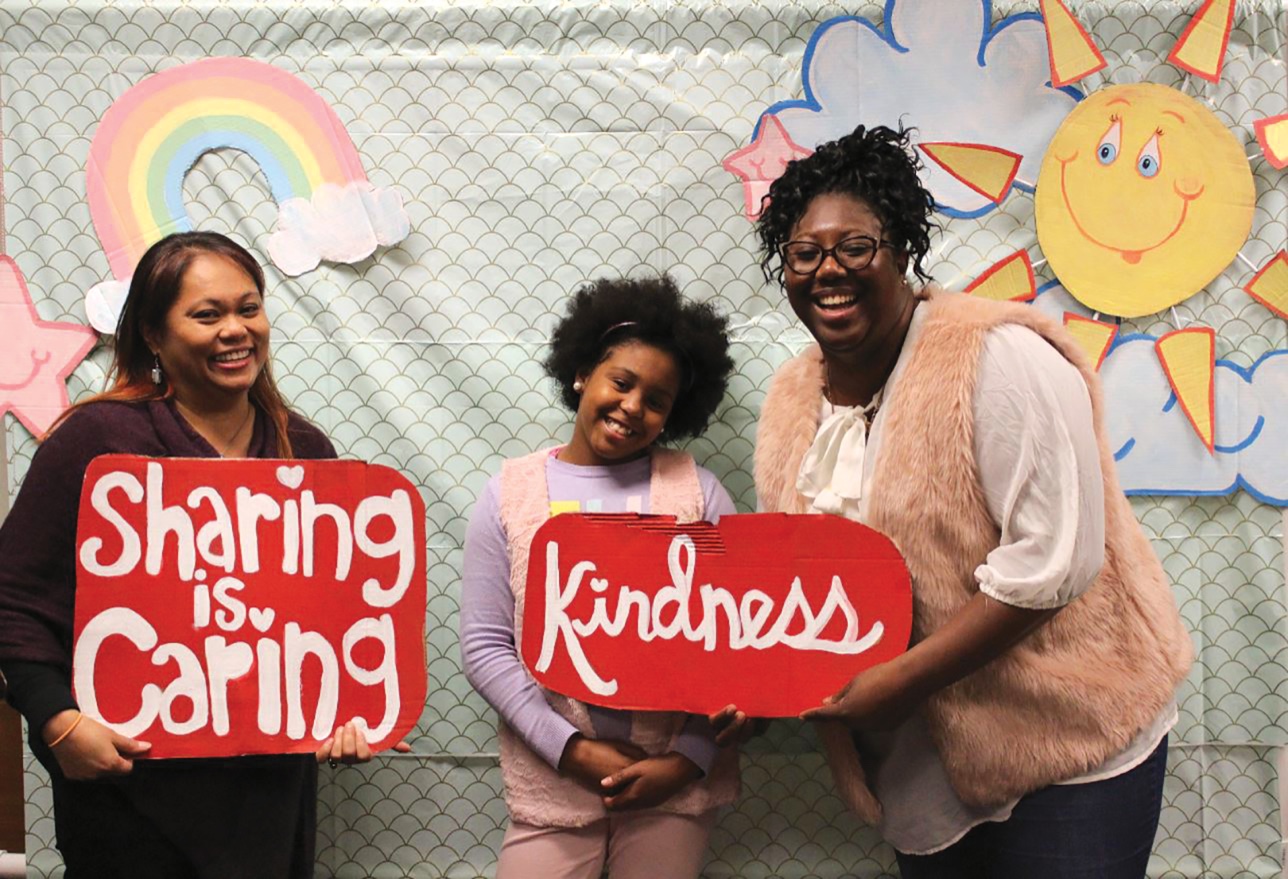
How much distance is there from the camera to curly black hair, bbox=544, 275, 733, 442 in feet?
4.80

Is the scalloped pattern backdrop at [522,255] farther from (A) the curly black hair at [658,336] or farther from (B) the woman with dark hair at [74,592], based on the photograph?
→ (B) the woman with dark hair at [74,592]

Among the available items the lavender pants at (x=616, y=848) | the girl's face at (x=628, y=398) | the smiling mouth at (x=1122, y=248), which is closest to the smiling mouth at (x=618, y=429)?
the girl's face at (x=628, y=398)

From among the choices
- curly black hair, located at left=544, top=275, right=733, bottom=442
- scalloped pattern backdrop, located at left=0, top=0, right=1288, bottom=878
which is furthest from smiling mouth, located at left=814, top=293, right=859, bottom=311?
scalloped pattern backdrop, located at left=0, top=0, right=1288, bottom=878

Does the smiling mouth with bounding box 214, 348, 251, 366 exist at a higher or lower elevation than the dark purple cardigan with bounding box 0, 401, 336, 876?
higher

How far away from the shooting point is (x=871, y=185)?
1.20 m

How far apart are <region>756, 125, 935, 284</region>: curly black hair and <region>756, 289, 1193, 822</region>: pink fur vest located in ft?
0.34

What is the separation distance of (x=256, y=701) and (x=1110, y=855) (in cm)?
106

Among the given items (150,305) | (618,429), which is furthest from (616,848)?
(150,305)

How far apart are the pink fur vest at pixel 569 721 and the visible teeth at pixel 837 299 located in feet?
1.24

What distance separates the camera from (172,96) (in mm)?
1705

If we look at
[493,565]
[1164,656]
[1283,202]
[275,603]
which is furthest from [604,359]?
[1283,202]

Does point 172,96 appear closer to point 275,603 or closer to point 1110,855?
point 275,603

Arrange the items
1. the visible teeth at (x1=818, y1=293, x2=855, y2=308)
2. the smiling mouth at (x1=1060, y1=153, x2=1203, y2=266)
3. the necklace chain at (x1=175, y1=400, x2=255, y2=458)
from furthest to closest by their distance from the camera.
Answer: the smiling mouth at (x1=1060, y1=153, x2=1203, y2=266) → the necklace chain at (x1=175, y1=400, x2=255, y2=458) → the visible teeth at (x1=818, y1=293, x2=855, y2=308)

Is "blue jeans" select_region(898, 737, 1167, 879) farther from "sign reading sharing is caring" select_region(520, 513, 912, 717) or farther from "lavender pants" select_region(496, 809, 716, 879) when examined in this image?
"lavender pants" select_region(496, 809, 716, 879)
